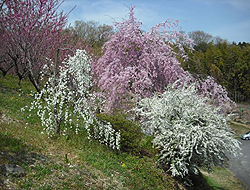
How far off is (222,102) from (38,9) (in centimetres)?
797

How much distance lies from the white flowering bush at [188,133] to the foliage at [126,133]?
1.83ft

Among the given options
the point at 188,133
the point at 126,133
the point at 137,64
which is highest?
the point at 137,64

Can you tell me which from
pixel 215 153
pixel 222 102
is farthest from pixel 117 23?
pixel 215 153

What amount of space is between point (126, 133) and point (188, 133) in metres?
1.63

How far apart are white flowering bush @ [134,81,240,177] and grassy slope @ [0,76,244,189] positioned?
24.5 inches

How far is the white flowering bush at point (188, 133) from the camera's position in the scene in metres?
6.15

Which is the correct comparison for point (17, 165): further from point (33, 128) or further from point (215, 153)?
point (215, 153)

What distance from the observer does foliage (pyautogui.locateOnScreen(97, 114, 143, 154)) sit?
6.52 metres

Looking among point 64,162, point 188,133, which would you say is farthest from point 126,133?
point 64,162

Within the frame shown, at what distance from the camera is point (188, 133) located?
6.16m

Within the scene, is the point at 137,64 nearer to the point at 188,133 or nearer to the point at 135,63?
the point at 135,63

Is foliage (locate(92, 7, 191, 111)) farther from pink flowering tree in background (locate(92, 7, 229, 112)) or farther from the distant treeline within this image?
the distant treeline

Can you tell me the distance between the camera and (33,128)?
5.88 meters

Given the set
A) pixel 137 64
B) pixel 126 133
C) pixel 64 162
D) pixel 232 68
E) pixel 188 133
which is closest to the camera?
pixel 64 162
